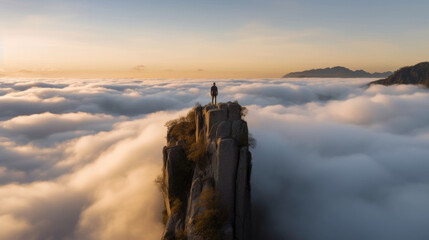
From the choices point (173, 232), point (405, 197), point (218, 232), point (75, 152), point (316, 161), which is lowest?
point (75, 152)

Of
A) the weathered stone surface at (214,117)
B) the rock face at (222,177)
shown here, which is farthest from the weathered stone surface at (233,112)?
the weathered stone surface at (214,117)

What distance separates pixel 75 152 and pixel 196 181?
199 m

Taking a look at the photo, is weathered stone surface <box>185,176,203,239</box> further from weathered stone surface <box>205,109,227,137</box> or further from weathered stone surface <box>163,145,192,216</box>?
weathered stone surface <box>205,109,227,137</box>

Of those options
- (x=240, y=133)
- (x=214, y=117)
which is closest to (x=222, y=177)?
(x=240, y=133)

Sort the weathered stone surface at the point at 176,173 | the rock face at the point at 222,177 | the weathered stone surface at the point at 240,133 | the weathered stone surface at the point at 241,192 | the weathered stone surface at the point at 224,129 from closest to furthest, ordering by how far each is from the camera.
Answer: the rock face at the point at 222,177 < the weathered stone surface at the point at 241,192 < the weathered stone surface at the point at 240,133 < the weathered stone surface at the point at 224,129 < the weathered stone surface at the point at 176,173

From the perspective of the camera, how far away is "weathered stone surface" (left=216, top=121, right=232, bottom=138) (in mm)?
26859

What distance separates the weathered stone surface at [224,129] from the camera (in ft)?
88.1

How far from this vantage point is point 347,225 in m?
70.9

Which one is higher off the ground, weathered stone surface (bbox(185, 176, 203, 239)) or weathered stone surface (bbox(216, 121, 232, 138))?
weathered stone surface (bbox(216, 121, 232, 138))

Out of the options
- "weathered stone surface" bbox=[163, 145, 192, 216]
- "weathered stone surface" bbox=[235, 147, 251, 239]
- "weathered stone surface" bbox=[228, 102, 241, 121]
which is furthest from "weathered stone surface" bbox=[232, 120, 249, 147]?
"weathered stone surface" bbox=[163, 145, 192, 216]

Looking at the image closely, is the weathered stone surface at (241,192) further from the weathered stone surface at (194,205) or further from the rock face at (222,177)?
the weathered stone surface at (194,205)

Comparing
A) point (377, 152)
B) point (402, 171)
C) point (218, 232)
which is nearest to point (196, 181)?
point (218, 232)

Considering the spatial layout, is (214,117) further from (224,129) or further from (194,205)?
(194,205)

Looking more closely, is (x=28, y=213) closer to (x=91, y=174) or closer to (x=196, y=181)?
(x=91, y=174)
